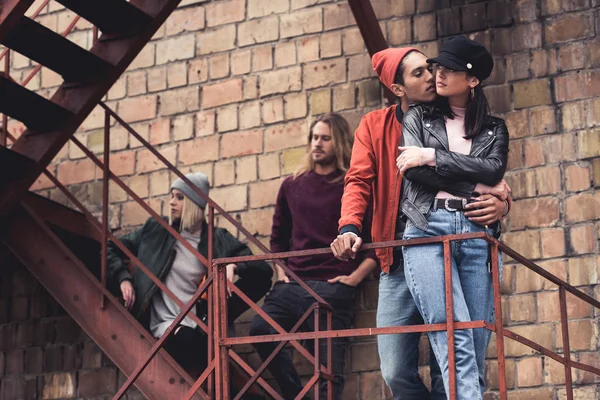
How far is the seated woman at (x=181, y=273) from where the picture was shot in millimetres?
7641

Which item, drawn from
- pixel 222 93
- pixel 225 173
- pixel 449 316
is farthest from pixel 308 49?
pixel 449 316

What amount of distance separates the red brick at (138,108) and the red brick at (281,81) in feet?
3.00

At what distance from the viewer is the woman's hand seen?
555 centimetres

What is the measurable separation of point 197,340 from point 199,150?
5.98 ft

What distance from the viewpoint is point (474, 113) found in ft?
18.9

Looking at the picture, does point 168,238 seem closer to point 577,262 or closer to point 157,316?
point 157,316

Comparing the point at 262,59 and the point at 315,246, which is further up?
the point at 262,59

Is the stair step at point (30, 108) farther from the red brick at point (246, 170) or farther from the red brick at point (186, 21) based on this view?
the red brick at point (186, 21)

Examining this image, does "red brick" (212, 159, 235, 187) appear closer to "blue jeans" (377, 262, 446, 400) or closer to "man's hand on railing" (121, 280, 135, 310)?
"man's hand on railing" (121, 280, 135, 310)

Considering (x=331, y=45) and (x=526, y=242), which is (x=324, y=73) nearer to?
(x=331, y=45)

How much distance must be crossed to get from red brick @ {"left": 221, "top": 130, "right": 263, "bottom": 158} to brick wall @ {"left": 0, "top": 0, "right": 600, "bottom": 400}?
0.4 inches

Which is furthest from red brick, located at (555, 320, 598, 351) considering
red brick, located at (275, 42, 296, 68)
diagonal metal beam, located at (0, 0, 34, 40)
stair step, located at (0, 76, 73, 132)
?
diagonal metal beam, located at (0, 0, 34, 40)

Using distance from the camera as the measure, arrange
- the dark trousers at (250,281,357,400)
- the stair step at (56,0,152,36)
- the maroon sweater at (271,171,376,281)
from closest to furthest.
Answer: the stair step at (56,0,152,36), the dark trousers at (250,281,357,400), the maroon sweater at (271,171,376,281)

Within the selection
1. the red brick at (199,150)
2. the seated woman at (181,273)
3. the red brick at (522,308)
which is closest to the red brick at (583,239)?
the red brick at (522,308)
